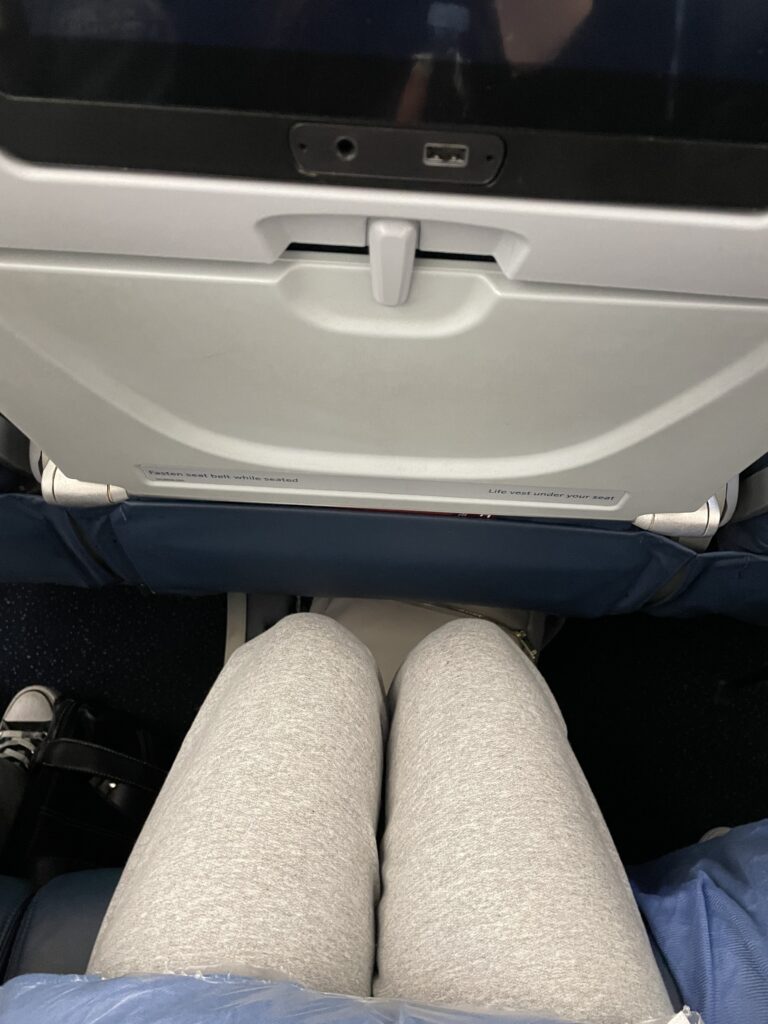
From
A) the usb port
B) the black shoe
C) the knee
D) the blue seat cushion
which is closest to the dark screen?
the usb port

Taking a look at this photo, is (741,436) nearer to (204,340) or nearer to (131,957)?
(204,340)

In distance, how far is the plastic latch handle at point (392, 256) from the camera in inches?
15.4

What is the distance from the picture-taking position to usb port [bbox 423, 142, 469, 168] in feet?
1.19

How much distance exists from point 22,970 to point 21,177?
0.60 meters

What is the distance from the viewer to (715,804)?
114cm

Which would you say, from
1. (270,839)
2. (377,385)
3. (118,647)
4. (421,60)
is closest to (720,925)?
(270,839)

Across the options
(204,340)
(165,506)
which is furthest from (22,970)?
(204,340)

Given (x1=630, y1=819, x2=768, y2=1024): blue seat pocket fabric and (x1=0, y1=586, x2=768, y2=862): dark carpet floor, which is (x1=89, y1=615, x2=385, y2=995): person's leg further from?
(x1=0, y1=586, x2=768, y2=862): dark carpet floor

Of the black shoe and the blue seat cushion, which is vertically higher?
the black shoe

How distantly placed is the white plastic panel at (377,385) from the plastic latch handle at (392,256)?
0.5 inches

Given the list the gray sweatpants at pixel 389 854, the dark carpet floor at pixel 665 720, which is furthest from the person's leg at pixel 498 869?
the dark carpet floor at pixel 665 720

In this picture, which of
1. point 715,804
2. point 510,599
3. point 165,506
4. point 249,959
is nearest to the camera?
point 249,959

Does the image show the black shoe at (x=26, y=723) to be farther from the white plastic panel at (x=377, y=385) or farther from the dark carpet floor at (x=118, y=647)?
the white plastic panel at (x=377, y=385)

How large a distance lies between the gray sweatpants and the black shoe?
1.73ft
